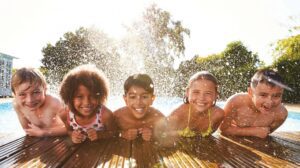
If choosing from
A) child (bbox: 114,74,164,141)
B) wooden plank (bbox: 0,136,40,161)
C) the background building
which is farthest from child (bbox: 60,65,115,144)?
the background building

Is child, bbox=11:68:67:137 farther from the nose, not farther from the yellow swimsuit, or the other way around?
the yellow swimsuit

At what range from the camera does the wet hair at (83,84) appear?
312cm

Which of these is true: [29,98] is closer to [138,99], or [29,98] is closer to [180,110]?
[138,99]

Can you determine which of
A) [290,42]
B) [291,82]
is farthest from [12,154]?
[290,42]

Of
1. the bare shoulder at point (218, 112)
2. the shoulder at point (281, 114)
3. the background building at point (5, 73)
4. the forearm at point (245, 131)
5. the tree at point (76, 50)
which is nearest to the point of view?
the forearm at point (245, 131)

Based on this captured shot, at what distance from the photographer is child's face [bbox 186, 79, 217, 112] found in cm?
341

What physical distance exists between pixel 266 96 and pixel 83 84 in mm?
2034

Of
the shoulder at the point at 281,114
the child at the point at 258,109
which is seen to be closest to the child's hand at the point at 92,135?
the child at the point at 258,109

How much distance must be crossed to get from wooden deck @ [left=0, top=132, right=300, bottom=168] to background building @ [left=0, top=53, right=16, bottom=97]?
55.2 ft

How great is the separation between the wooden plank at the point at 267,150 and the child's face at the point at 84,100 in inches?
56.7

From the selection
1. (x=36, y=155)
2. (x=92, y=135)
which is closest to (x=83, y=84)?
(x=92, y=135)

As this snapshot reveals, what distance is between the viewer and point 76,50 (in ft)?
107

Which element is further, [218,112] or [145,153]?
[218,112]

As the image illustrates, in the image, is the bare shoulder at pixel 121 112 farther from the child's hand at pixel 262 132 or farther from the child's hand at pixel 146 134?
the child's hand at pixel 262 132
